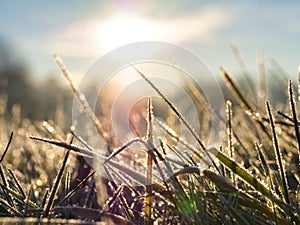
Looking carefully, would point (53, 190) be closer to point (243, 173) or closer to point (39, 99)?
point (243, 173)

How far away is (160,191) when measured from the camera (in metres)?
0.95

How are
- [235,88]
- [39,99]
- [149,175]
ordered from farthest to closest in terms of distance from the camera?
[39,99] → [235,88] → [149,175]

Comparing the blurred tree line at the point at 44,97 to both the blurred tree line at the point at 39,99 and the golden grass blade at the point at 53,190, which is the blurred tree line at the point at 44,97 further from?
the golden grass blade at the point at 53,190

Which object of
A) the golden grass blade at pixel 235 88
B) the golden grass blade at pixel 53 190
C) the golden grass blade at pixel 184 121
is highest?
the golden grass blade at pixel 235 88

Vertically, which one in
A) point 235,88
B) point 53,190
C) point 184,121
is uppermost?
point 235,88

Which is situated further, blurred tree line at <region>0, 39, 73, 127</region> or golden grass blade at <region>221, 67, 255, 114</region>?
blurred tree line at <region>0, 39, 73, 127</region>

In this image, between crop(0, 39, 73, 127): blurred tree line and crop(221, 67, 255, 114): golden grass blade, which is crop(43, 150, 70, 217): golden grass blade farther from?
crop(0, 39, 73, 127): blurred tree line

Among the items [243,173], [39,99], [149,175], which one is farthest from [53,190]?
[39,99]

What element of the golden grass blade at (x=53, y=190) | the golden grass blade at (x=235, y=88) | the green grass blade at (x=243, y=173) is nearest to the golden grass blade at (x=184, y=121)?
the green grass blade at (x=243, y=173)

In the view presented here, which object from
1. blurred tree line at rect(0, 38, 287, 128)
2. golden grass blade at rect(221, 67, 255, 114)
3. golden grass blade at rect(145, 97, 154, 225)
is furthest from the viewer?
blurred tree line at rect(0, 38, 287, 128)

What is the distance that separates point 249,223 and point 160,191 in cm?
16

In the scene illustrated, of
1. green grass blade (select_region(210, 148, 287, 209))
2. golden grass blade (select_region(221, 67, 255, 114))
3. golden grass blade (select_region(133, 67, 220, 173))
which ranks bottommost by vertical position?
green grass blade (select_region(210, 148, 287, 209))

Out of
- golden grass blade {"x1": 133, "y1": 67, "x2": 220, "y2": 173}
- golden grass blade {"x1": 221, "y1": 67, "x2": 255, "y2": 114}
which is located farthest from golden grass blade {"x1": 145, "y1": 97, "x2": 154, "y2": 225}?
golden grass blade {"x1": 221, "y1": 67, "x2": 255, "y2": 114}

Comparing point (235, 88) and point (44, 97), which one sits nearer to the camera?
point (235, 88)
